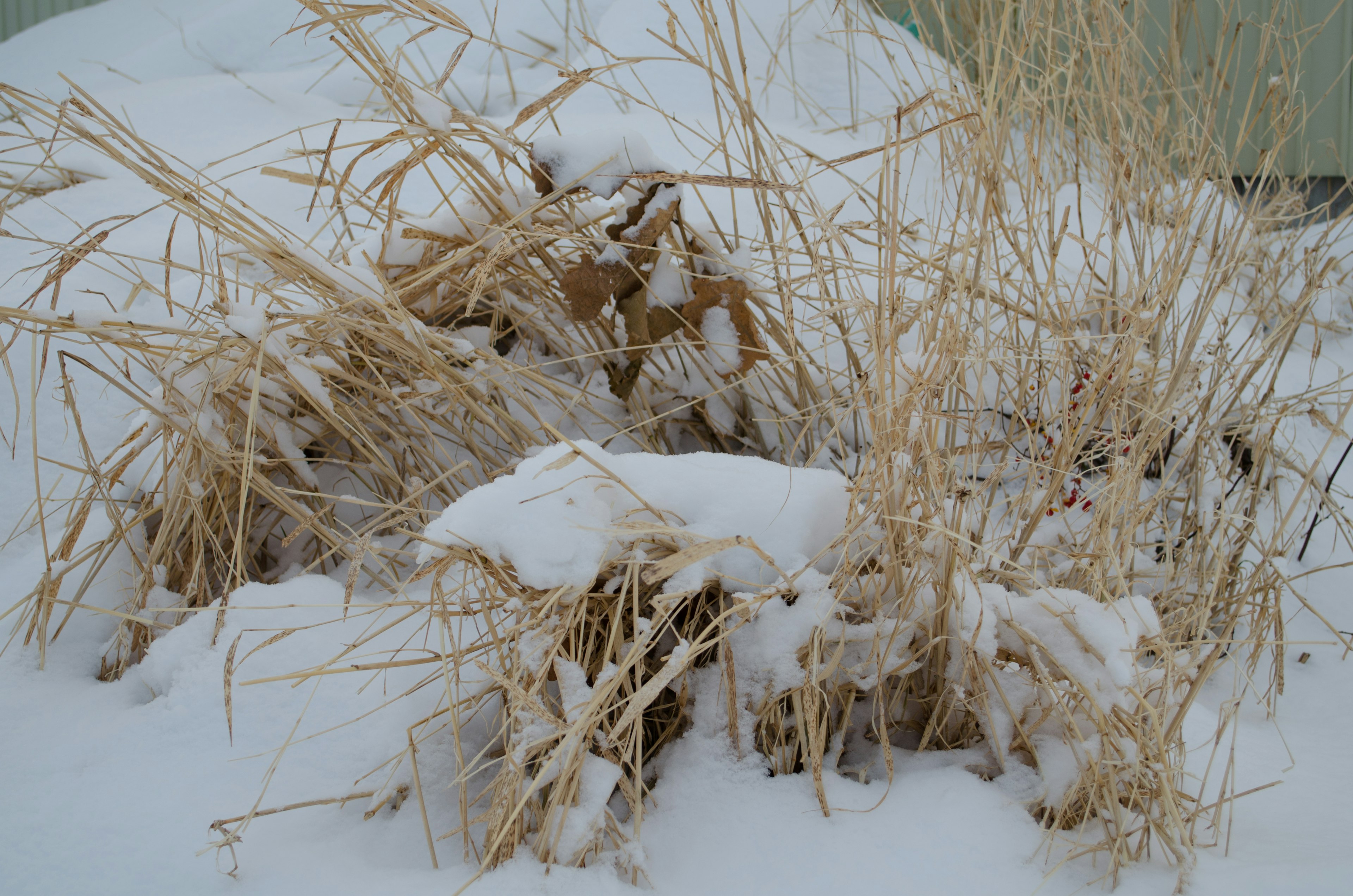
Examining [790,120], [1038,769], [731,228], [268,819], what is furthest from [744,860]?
[790,120]

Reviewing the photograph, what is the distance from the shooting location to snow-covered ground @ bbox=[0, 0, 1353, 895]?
715 mm

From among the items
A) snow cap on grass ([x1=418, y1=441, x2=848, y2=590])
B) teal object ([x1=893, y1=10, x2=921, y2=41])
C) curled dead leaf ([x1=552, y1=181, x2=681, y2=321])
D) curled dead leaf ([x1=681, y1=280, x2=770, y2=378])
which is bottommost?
Result: snow cap on grass ([x1=418, y1=441, x2=848, y2=590])

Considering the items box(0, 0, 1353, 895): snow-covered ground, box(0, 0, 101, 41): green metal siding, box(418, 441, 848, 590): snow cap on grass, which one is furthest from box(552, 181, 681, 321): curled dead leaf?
box(0, 0, 101, 41): green metal siding

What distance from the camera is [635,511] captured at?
769 mm

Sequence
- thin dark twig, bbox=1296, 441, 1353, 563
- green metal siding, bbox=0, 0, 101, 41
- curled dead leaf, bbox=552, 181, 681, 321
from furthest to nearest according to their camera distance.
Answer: green metal siding, bbox=0, 0, 101, 41 < thin dark twig, bbox=1296, 441, 1353, 563 < curled dead leaf, bbox=552, 181, 681, 321

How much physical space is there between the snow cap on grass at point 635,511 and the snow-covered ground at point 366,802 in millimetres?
198

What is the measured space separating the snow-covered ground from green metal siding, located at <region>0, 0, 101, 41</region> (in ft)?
11.1

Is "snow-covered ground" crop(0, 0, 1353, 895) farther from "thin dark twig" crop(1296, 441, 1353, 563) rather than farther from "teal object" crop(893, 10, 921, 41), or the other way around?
"teal object" crop(893, 10, 921, 41)

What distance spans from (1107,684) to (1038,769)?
118mm

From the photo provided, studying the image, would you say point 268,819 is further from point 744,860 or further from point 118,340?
point 118,340

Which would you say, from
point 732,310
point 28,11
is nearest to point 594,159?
point 732,310

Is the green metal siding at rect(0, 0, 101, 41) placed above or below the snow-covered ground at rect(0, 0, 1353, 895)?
above

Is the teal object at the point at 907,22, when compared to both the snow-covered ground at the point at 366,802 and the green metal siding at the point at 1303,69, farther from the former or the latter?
the snow-covered ground at the point at 366,802

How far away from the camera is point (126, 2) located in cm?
332
